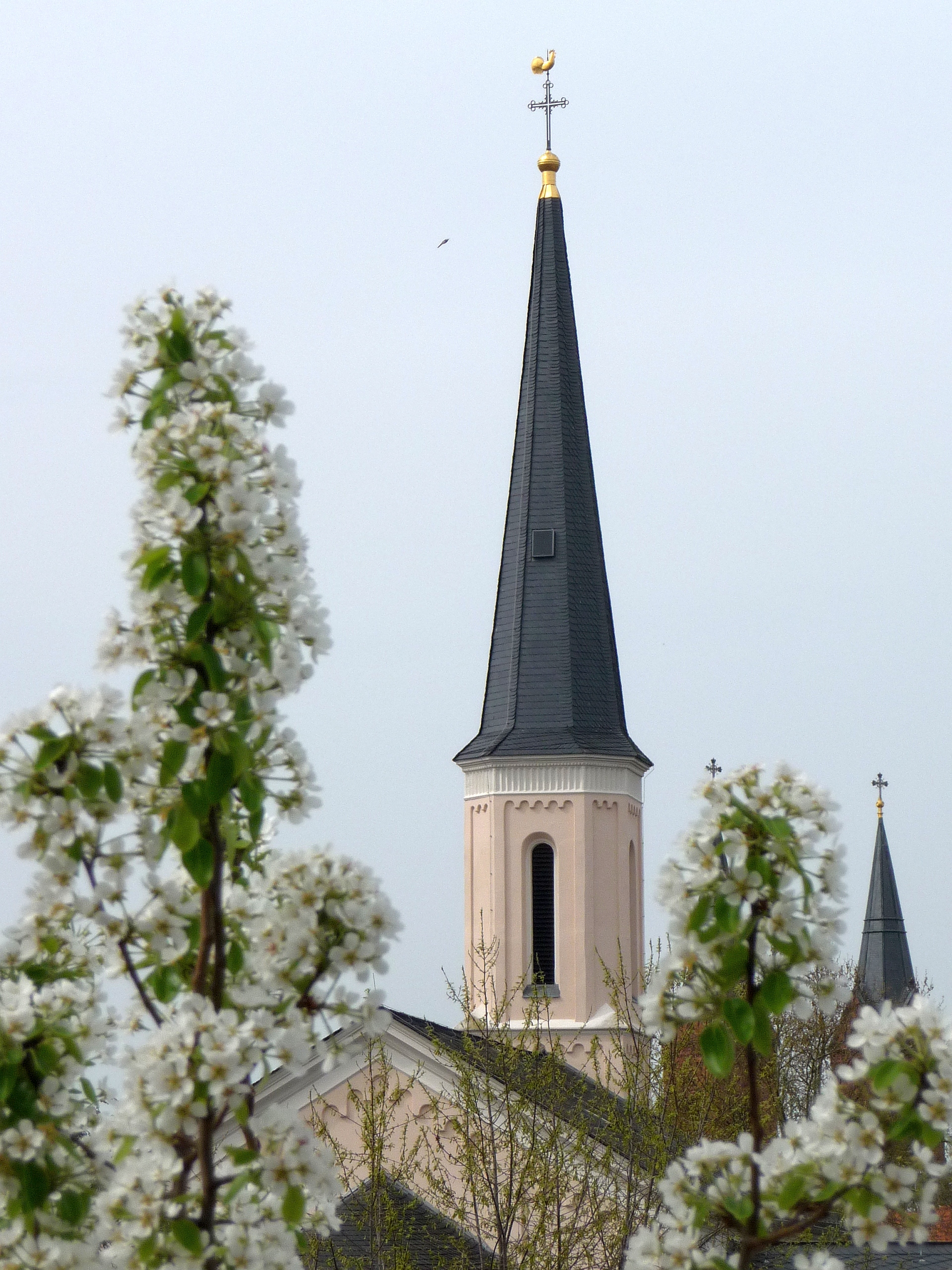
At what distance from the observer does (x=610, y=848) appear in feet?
102

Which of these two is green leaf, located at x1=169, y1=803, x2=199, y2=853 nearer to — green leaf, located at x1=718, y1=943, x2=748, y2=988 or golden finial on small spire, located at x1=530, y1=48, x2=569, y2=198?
green leaf, located at x1=718, y1=943, x2=748, y2=988

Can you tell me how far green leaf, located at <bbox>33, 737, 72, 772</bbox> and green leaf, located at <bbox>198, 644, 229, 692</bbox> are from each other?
0.28 meters

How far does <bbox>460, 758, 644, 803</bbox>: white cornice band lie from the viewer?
3086 centimetres

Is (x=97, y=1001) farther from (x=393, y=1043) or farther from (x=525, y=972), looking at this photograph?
(x=525, y=972)

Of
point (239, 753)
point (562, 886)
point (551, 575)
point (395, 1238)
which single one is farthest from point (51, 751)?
point (551, 575)

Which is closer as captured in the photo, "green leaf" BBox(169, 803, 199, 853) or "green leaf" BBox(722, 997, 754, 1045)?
"green leaf" BBox(169, 803, 199, 853)

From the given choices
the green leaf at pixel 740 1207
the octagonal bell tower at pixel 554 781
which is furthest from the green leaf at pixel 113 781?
the octagonal bell tower at pixel 554 781

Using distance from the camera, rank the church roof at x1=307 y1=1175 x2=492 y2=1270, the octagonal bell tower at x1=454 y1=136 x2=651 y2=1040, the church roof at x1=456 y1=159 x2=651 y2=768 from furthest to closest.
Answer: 1. the church roof at x1=456 y1=159 x2=651 y2=768
2. the octagonal bell tower at x1=454 y1=136 x2=651 y2=1040
3. the church roof at x1=307 y1=1175 x2=492 y2=1270

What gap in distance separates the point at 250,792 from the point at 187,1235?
80cm

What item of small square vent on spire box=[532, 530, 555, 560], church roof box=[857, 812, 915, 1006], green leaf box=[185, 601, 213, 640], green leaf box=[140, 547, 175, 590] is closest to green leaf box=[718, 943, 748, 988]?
green leaf box=[185, 601, 213, 640]

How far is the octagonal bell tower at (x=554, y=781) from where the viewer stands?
3056 cm

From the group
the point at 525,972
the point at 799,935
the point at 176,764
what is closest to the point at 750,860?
the point at 799,935

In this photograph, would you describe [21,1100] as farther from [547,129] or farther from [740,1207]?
[547,129]

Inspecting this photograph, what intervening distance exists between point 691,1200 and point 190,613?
4.89 feet
